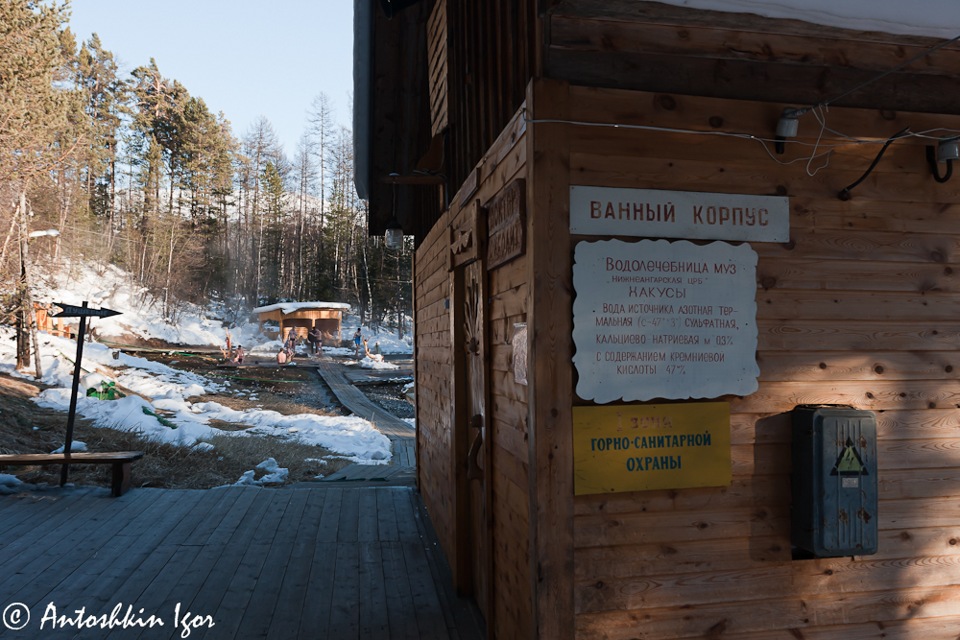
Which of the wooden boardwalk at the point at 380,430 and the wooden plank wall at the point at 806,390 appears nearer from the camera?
the wooden plank wall at the point at 806,390

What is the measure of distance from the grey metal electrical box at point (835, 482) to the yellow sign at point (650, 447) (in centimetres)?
34

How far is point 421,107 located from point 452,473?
4366mm

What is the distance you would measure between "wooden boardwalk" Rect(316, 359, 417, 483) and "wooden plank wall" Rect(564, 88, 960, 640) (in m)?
6.28

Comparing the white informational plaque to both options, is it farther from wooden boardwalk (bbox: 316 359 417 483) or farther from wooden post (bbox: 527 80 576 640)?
wooden boardwalk (bbox: 316 359 417 483)

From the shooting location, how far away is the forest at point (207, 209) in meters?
41.0

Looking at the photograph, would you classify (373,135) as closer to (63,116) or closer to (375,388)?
(375,388)

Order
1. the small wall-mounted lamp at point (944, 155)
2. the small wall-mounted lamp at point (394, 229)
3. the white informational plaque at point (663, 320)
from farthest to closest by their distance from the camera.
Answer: the small wall-mounted lamp at point (394, 229) → the small wall-mounted lamp at point (944, 155) → the white informational plaque at point (663, 320)

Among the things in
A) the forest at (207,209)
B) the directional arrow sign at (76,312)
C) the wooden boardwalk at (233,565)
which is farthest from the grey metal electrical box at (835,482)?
the forest at (207,209)

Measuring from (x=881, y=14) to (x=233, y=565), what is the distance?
218 inches

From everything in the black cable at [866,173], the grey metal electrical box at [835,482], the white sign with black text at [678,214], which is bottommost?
the grey metal electrical box at [835,482]

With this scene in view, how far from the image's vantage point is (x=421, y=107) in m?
7.80

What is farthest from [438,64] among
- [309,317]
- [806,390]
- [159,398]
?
[309,317]

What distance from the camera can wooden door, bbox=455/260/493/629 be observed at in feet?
13.1

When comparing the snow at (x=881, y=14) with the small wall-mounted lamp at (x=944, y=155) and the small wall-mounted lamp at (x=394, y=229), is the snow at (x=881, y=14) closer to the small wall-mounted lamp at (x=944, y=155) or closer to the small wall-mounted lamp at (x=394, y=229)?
the small wall-mounted lamp at (x=944, y=155)
